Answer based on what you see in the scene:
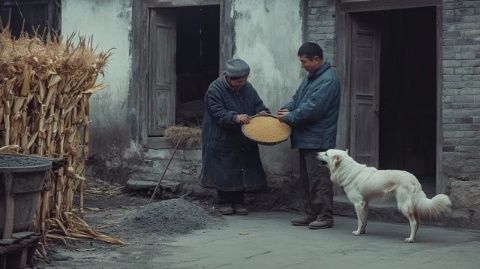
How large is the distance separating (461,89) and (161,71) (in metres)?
4.64

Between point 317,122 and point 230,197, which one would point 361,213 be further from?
point 230,197

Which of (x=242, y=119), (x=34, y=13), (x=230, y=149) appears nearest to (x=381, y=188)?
(x=242, y=119)

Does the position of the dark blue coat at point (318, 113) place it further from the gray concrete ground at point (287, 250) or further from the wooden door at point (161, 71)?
the wooden door at point (161, 71)

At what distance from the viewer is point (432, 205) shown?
322 inches

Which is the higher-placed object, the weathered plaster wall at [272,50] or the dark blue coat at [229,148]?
the weathered plaster wall at [272,50]

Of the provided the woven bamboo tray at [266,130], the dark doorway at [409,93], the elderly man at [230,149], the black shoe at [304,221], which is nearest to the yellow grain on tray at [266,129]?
the woven bamboo tray at [266,130]

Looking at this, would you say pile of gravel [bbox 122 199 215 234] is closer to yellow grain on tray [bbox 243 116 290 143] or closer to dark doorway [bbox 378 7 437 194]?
yellow grain on tray [bbox 243 116 290 143]

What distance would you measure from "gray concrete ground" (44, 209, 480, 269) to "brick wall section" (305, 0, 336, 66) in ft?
7.36

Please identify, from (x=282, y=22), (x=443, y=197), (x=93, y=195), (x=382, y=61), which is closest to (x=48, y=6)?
(x=93, y=195)

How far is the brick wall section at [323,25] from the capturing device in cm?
1037

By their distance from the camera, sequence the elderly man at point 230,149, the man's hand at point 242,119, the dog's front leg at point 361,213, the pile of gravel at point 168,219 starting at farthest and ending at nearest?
the elderly man at point 230,149, the man's hand at point 242,119, the pile of gravel at point 168,219, the dog's front leg at point 361,213

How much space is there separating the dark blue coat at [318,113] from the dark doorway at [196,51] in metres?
4.46

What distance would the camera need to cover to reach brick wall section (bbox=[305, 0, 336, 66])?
1037cm

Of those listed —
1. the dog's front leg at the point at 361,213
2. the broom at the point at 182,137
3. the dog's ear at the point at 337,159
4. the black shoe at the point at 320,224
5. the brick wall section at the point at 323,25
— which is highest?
the brick wall section at the point at 323,25
